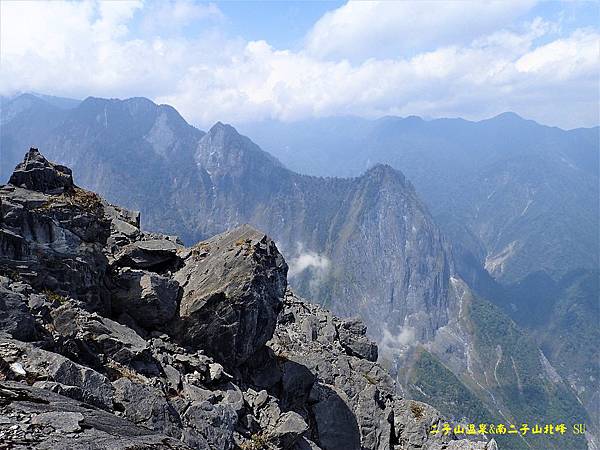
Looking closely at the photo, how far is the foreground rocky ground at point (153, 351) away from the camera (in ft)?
45.6

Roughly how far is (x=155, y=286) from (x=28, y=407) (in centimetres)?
1496

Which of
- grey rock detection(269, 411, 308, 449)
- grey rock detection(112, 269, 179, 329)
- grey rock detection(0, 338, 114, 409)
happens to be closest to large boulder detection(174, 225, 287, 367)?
grey rock detection(112, 269, 179, 329)

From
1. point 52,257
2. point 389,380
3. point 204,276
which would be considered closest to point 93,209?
point 52,257

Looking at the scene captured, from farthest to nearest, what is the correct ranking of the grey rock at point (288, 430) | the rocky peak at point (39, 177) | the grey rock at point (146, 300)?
the rocky peak at point (39, 177)
the grey rock at point (146, 300)
the grey rock at point (288, 430)

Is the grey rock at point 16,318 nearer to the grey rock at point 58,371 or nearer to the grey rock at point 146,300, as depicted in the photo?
the grey rock at point 58,371

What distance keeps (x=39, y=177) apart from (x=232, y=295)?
14.3 m

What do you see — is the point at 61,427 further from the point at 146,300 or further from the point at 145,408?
the point at 146,300

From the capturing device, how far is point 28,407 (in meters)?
11.4

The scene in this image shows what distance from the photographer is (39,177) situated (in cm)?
2686

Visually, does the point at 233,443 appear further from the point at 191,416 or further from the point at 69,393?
the point at 69,393

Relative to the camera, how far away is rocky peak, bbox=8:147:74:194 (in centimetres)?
2638

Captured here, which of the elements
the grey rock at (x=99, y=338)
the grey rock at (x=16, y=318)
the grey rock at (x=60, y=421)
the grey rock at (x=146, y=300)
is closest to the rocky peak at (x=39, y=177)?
the grey rock at (x=146, y=300)

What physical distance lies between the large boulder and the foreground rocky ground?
0.30ft

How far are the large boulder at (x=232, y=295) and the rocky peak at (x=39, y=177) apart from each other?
9780 mm
